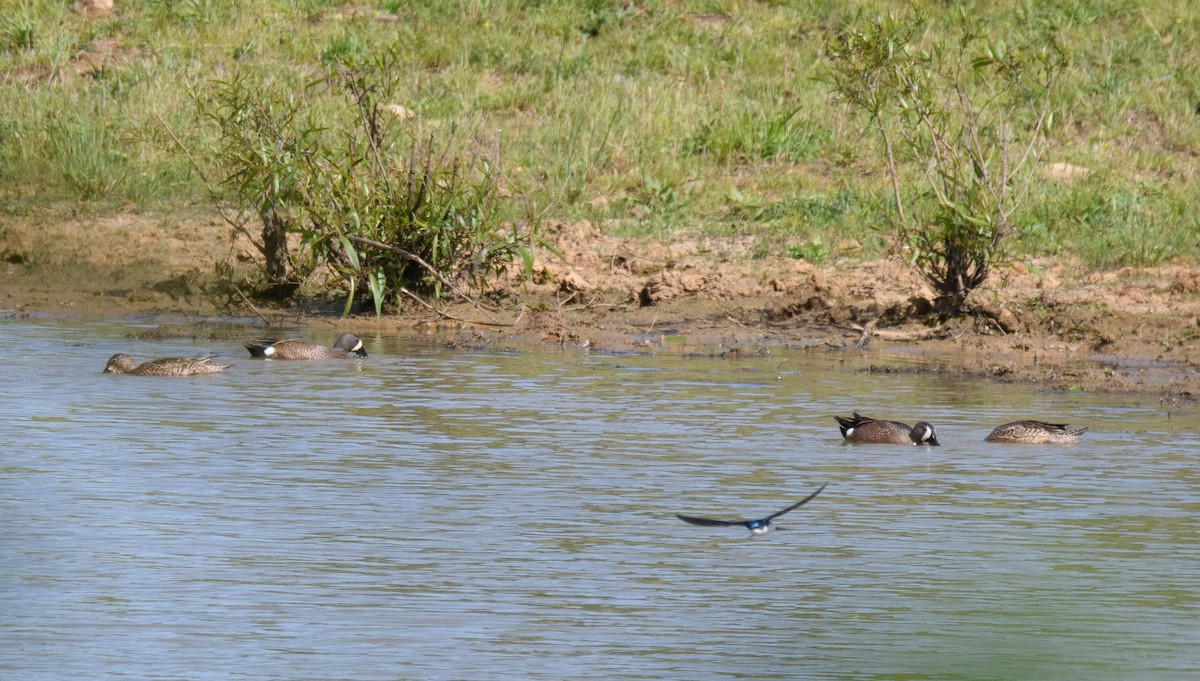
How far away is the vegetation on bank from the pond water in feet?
9.41

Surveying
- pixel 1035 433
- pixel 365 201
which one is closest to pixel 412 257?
pixel 365 201

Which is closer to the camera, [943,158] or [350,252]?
[350,252]

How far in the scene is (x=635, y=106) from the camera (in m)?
16.4

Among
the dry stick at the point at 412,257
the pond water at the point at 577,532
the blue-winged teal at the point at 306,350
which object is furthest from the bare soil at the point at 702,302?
the pond water at the point at 577,532

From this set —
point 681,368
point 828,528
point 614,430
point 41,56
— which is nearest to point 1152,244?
point 681,368

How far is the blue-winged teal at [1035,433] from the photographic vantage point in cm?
855

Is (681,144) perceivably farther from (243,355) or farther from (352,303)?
(243,355)

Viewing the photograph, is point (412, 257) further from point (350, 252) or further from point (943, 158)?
point (943, 158)

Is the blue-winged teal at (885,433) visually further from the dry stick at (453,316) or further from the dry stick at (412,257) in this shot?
the dry stick at (412,257)

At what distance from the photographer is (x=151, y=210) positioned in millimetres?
15070

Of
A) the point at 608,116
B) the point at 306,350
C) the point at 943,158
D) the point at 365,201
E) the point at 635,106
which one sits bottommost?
the point at 306,350

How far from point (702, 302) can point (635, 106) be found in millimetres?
3750

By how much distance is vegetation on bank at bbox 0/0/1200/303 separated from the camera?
13.5 meters

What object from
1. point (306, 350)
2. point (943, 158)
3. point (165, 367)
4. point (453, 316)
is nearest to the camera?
point (165, 367)
